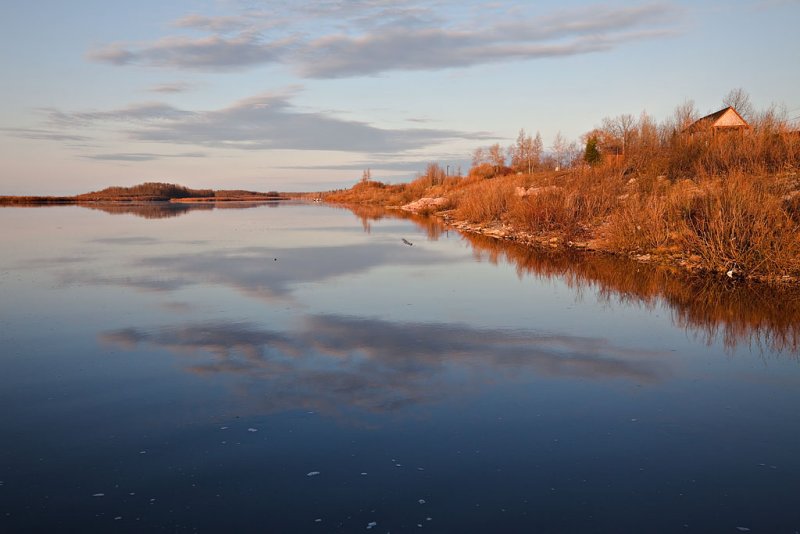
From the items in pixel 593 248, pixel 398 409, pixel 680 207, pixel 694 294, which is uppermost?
pixel 680 207

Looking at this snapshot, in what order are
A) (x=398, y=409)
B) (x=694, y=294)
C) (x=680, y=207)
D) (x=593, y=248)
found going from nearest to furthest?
(x=398, y=409) < (x=694, y=294) < (x=680, y=207) < (x=593, y=248)

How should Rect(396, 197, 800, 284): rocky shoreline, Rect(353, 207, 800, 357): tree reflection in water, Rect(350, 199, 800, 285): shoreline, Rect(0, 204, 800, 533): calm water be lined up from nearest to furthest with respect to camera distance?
Rect(0, 204, 800, 533): calm water
Rect(353, 207, 800, 357): tree reflection in water
Rect(350, 199, 800, 285): shoreline
Rect(396, 197, 800, 284): rocky shoreline

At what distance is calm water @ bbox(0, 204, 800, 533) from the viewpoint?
14.0 feet

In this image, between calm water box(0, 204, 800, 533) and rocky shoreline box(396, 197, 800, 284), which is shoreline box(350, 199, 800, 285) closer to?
rocky shoreline box(396, 197, 800, 284)

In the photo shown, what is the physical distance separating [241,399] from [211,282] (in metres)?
8.15

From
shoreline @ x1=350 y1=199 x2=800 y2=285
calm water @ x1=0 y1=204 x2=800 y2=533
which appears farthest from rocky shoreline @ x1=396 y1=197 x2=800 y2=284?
calm water @ x1=0 y1=204 x2=800 y2=533

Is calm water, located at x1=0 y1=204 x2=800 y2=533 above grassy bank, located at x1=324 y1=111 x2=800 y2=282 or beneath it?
beneath

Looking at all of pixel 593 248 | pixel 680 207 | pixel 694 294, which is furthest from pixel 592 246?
pixel 694 294

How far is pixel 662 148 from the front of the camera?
113ft

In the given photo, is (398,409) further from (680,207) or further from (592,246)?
(592,246)

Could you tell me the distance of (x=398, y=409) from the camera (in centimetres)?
612

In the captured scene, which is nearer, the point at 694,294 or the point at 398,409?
the point at 398,409

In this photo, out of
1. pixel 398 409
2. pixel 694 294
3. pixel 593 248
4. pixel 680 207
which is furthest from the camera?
pixel 593 248

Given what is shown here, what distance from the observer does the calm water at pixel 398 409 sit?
4.28 m
